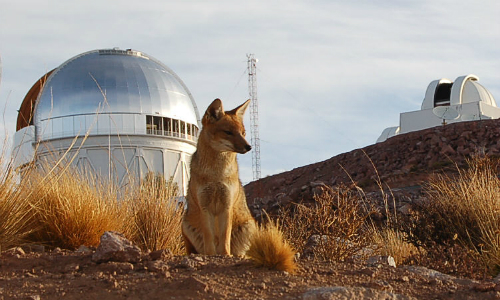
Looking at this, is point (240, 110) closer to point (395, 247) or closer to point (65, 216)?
point (65, 216)

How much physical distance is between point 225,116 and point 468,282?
2.75 meters

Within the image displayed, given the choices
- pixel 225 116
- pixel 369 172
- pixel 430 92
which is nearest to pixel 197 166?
pixel 225 116

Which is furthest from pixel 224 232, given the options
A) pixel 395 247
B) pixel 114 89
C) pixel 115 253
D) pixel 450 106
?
pixel 450 106

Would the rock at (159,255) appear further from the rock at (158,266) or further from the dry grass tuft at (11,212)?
the dry grass tuft at (11,212)

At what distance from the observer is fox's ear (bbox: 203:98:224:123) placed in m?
6.70

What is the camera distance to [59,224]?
7.68m

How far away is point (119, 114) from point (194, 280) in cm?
2864

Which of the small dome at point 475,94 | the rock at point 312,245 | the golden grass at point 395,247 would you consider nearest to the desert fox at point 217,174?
the rock at point 312,245

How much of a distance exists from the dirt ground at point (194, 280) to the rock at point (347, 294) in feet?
0.28

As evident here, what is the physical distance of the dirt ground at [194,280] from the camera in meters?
4.86

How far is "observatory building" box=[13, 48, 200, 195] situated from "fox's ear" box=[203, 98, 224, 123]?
80.8 feet

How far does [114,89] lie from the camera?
32.7 meters

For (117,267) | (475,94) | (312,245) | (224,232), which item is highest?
(475,94)

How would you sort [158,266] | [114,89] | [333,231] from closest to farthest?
[158,266] < [333,231] < [114,89]
